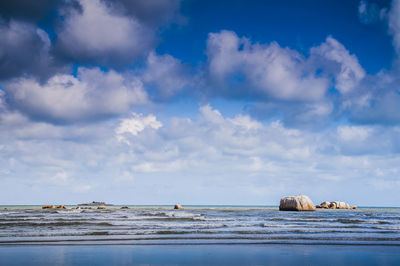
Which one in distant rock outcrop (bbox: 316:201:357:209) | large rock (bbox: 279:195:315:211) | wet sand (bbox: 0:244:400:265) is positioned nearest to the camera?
wet sand (bbox: 0:244:400:265)

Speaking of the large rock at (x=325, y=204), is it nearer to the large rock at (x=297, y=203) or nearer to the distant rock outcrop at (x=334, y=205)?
the distant rock outcrop at (x=334, y=205)

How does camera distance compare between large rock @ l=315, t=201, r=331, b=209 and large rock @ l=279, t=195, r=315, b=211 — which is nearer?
large rock @ l=279, t=195, r=315, b=211

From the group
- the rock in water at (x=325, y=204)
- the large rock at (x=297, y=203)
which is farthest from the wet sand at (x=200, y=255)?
the rock in water at (x=325, y=204)

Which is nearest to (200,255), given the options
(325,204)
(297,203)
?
(297,203)

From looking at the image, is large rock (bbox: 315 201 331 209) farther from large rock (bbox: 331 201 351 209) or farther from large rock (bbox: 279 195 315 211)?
large rock (bbox: 279 195 315 211)

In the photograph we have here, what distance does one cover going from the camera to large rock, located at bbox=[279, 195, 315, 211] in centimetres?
6147

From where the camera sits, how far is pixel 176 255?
42.4ft

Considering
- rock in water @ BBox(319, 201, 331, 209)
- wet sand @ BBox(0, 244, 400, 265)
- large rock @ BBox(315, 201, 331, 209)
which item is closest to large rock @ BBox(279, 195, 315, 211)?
rock in water @ BBox(319, 201, 331, 209)

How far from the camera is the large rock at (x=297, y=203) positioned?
202ft

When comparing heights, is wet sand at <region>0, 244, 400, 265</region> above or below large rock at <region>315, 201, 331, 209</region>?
below

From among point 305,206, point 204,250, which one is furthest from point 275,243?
point 305,206

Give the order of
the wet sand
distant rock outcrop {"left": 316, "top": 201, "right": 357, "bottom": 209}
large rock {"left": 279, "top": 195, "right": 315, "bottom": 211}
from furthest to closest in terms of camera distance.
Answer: distant rock outcrop {"left": 316, "top": 201, "right": 357, "bottom": 209} < large rock {"left": 279, "top": 195, "right": 315, "bottom": 211} < the wet sand

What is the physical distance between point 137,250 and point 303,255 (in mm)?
6834

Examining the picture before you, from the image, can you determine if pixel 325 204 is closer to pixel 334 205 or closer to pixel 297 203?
pixel 334 205
